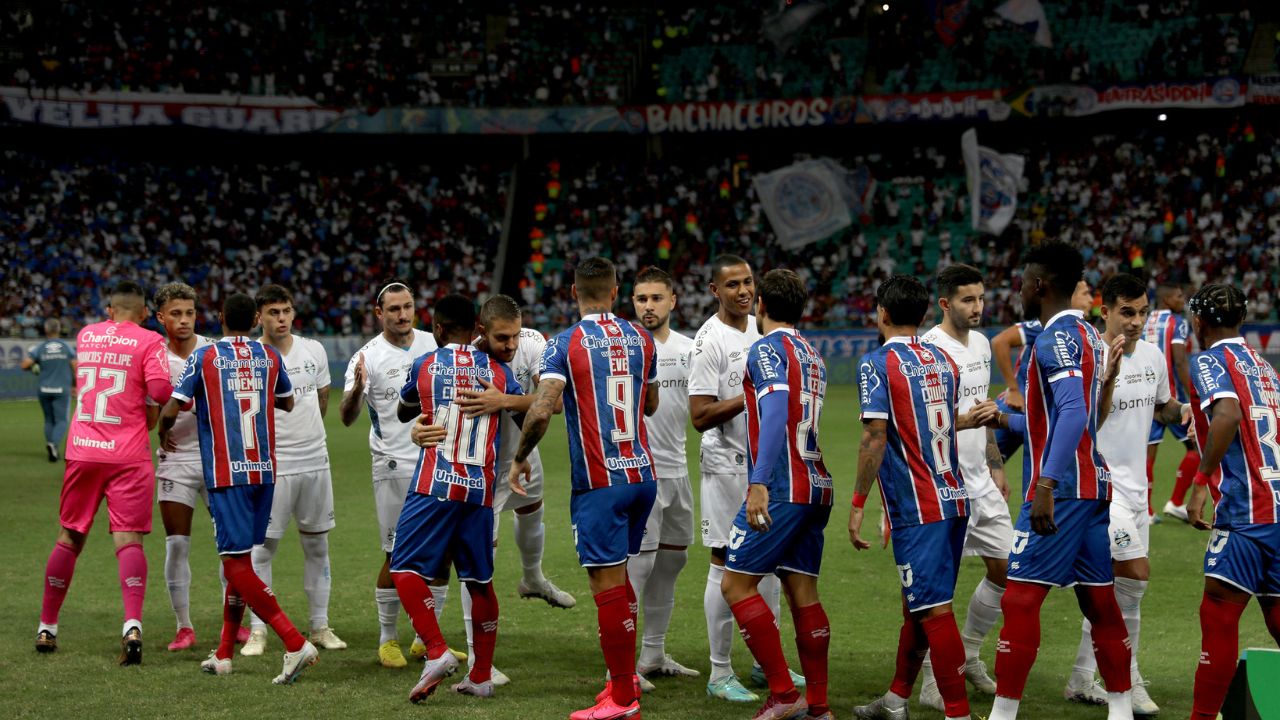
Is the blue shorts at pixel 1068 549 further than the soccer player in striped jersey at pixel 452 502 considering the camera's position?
No

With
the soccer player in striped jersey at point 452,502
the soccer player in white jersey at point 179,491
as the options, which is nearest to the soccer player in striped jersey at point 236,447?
the soccer player in white jersey at point 179,491

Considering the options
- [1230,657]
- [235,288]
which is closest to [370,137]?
[235,288]

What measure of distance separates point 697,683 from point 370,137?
3571cm

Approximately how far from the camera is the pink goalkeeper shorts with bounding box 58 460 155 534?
799cm

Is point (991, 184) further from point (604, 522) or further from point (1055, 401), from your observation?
point (604, 522)

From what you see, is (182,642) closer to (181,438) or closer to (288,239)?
(181,438)

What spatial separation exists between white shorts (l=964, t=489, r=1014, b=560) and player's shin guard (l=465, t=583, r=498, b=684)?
107 inches

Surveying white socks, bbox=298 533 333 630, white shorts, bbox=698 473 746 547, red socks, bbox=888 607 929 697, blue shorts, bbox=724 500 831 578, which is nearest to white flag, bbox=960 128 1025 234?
white shorts, bbox=698 473 746 547

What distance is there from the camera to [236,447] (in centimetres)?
738

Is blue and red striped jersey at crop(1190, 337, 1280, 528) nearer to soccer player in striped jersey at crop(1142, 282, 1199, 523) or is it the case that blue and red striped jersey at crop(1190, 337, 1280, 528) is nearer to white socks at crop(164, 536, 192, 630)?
soccer player in striped jersey at crop(1142, 282, 1199, 523)

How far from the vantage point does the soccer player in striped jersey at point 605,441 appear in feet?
21.2

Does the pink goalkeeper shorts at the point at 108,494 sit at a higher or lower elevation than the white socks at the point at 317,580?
higher

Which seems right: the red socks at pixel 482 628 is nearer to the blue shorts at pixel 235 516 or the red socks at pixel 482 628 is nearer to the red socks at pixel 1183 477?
the blue shorts at pixel 235 516

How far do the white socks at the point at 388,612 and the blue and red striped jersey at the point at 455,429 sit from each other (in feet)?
3.76
